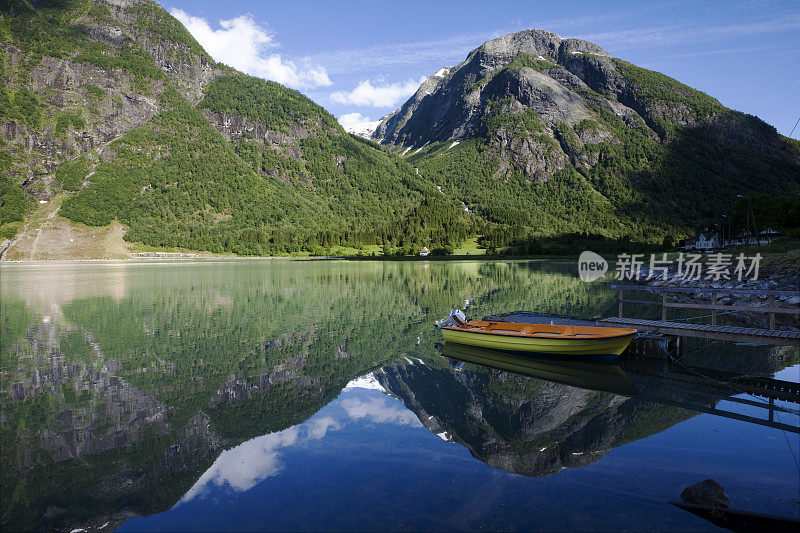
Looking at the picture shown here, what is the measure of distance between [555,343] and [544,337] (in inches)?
23.1

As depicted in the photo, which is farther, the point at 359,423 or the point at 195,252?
the point at 195,252

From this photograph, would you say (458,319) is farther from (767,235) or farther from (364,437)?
(767,235)

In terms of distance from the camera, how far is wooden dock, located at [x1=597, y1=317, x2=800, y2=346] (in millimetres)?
17672

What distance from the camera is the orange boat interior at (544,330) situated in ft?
63.5

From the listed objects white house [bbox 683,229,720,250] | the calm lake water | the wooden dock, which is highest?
white house [bbox 683,229,720,250]

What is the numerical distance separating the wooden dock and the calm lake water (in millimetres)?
1315

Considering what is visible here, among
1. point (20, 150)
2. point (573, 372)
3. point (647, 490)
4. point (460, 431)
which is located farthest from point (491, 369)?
point (20, 150)

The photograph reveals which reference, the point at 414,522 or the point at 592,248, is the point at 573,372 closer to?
the point at 414,522

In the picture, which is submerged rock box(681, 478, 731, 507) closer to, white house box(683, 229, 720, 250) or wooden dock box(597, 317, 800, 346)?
wooden dock box(597, 317, 800, 346)

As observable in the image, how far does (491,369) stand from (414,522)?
1191 centimetres

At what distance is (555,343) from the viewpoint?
782 inches

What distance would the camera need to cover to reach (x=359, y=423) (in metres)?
13.6

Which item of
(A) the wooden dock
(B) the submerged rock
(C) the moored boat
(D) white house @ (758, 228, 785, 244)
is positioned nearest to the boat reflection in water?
(C) the moored boat

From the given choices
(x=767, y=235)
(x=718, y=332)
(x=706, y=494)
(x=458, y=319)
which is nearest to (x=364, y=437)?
(x=706, y=494)
